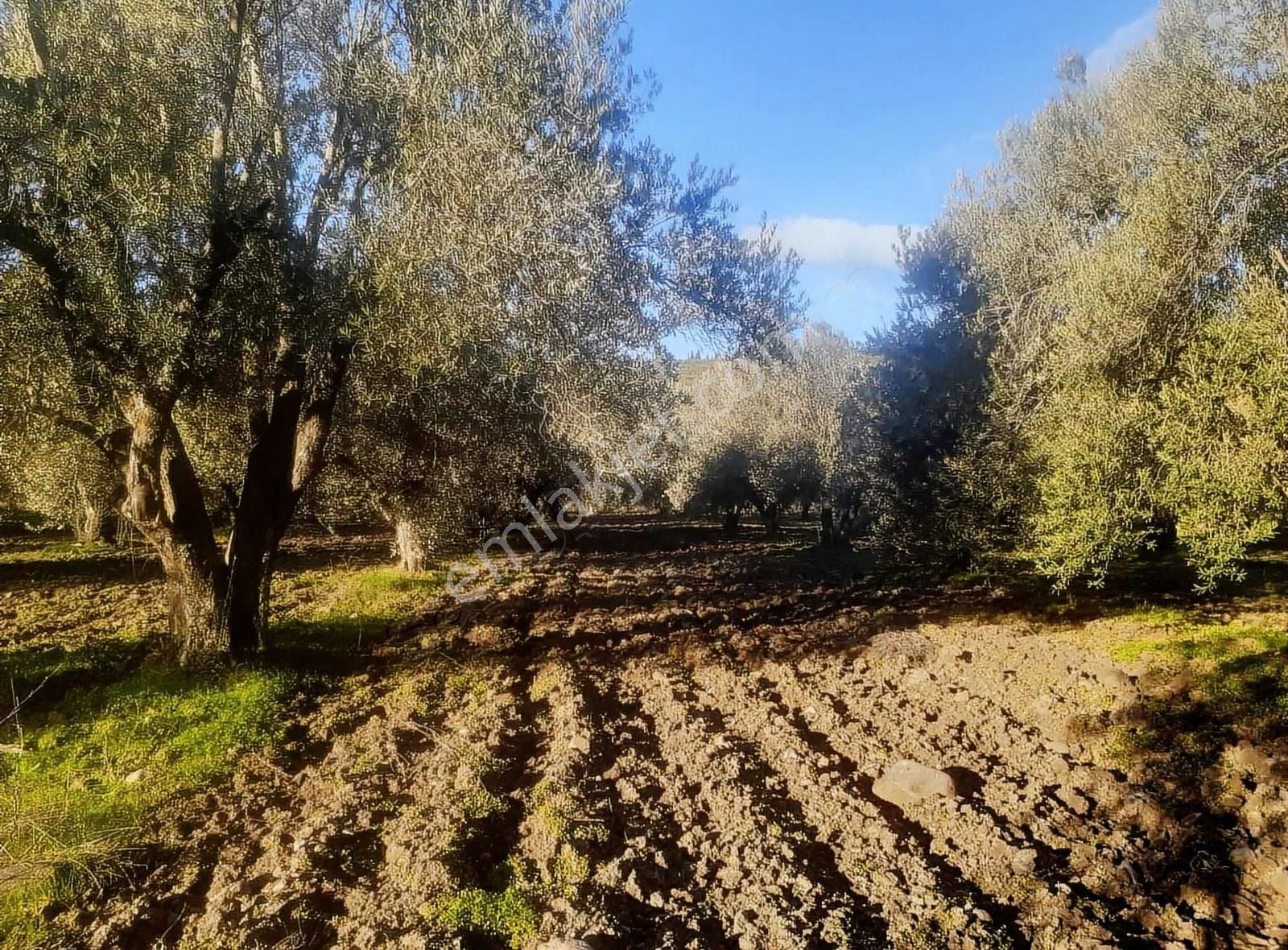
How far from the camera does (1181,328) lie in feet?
33.4

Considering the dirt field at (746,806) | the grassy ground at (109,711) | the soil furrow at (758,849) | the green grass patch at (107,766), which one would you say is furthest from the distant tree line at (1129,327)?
the green grass patch at (107,766)

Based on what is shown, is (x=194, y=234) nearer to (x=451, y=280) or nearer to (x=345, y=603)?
(x=451, y=280)

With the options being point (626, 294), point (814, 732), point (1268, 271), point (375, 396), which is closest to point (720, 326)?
point (626, 294)

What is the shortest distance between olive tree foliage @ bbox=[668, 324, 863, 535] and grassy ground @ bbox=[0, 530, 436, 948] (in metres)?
14.8

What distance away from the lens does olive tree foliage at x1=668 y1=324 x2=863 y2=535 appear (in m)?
25.9

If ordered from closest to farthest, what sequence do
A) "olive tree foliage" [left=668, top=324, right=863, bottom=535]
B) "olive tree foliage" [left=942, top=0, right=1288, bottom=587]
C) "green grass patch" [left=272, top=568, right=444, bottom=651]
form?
"olive tree foliage" [left=942, top=0, right=1288, bottom=587], "green grass patch" [left=272, top=568, right=444, bottom=651], "olive tree foliage" [left=668, top=324, right=863, bottom=535]

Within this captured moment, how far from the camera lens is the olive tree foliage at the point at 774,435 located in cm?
2594

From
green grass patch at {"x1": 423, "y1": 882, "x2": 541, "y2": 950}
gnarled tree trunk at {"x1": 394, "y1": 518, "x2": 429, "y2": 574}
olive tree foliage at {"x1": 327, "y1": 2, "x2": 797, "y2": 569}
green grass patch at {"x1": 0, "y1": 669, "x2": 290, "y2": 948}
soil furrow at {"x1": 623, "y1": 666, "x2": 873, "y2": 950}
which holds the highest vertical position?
olive tree foliage at {"x1": 327, "y1": 2, "x2": 797, "y2": 569}

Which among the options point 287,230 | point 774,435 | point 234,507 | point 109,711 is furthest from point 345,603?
point 774,435

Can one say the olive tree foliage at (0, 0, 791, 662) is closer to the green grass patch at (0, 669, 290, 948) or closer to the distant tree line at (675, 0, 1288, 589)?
the green grass patch at (0, 669, 290, 948)

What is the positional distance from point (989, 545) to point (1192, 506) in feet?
15.1

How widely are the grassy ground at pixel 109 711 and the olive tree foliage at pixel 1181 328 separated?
11.7 meters

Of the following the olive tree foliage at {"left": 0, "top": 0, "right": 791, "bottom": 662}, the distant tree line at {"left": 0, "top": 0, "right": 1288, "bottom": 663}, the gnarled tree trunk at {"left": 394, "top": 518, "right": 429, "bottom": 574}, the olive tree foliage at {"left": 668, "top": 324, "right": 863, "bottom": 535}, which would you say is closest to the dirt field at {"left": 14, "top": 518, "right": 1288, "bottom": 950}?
the distant tree line at {"left": 0, "top": 0, "right": 1288, "bottom": 663}

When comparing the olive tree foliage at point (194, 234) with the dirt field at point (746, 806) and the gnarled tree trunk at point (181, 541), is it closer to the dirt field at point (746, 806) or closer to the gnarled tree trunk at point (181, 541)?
the gnarled tree trunk at point (181, 541)
